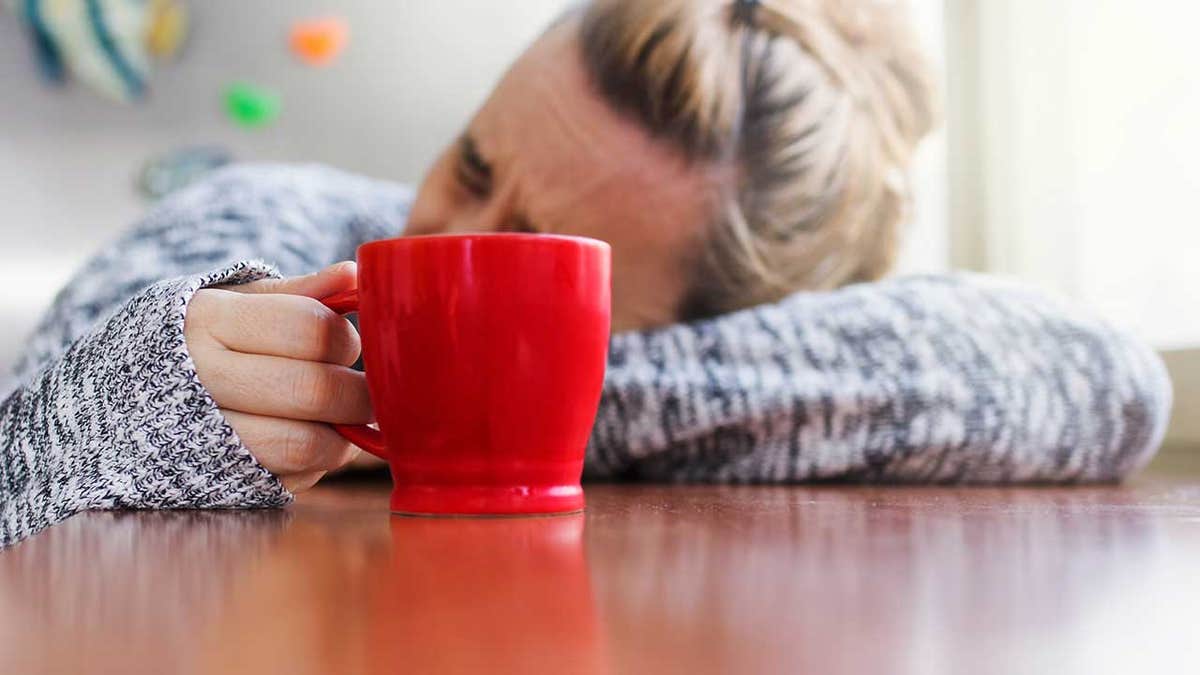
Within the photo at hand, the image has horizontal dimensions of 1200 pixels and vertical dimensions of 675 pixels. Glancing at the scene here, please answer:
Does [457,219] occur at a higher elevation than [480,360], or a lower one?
higher

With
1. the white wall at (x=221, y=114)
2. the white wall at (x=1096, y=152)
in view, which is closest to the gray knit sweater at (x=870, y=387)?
the white wall at (x=1096, y=152)

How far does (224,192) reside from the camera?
37.1 inches

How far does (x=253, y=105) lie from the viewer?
5.57 ft

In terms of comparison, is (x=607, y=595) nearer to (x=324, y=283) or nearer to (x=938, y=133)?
(x=324, y=283)

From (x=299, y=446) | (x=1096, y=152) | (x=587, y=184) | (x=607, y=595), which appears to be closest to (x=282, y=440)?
(x=299, y=446)

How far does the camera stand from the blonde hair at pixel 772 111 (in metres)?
0.75

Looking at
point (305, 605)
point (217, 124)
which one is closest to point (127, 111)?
point (217, 124)

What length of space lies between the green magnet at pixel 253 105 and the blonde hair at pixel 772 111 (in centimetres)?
103

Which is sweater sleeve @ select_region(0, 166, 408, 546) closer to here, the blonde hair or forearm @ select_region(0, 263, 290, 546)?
forearm @ select_region(0, 263, 290, 546)

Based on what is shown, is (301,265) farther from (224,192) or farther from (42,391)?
(42,391)

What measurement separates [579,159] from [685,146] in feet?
0.25

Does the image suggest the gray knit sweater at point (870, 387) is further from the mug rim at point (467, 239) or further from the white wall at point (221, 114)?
the white wall at point (221, 114)

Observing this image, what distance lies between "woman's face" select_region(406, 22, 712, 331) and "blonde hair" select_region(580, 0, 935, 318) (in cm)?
2

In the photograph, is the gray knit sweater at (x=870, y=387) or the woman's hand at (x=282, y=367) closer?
the woman's hand at (x=282, y=367)
